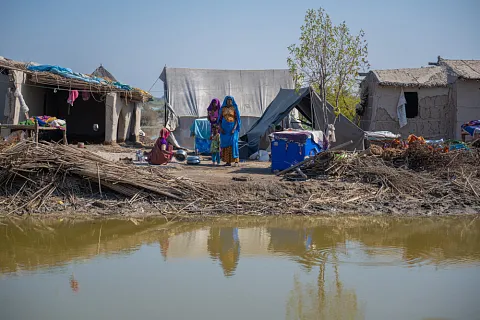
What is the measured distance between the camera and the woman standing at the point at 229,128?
11.1 meters

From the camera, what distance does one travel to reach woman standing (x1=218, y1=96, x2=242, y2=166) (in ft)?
36.3

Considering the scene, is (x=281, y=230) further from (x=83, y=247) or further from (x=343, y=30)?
(x=343, y=30)

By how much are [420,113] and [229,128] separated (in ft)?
24.4

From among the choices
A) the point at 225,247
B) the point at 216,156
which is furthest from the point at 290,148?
the point at 225,247

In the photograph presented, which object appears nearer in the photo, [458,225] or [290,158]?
[458,225]

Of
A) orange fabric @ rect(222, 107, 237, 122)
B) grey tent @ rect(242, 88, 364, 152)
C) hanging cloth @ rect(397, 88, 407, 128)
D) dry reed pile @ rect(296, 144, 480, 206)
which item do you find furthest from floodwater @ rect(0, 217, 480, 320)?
hanging cloth @ rect(397, 88, 407, 128)

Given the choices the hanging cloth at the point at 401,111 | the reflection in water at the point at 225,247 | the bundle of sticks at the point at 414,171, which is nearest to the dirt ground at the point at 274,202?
the bundle of sticks at the point at 414,171

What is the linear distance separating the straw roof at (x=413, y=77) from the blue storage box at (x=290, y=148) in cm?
680

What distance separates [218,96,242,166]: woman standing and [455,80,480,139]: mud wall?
25.6 feet

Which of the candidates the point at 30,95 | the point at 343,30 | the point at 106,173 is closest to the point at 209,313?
the point at 106,173

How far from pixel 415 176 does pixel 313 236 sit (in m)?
3.09

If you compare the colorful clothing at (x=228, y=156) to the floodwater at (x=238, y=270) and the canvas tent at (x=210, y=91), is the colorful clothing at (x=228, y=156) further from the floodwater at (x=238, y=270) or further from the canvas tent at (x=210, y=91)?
the canvas tent at (x=210, y=91)

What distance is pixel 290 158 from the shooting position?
9.53 m

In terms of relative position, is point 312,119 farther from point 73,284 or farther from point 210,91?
point 73,284
